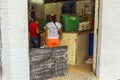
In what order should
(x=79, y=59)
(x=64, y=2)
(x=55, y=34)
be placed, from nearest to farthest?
(x=55, y=34)
(x=79, y=59)
(x=64, y=2)

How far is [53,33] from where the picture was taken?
292 inches

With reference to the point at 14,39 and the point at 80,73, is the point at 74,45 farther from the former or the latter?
the point at 14,39

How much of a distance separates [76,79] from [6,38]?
2156 mm

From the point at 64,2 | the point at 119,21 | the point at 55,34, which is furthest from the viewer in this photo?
the point at 64,2

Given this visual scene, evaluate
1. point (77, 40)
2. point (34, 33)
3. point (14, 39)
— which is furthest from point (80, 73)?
point (14, 39)

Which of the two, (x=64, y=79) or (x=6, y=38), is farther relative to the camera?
(x=64, y=79)

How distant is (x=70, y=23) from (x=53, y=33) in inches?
32.6

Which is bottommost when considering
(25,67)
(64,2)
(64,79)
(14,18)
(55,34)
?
(64,79)

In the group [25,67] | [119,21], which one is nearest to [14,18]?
[25,67]

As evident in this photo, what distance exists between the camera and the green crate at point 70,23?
788 centimetres

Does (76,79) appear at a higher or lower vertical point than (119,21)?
lower

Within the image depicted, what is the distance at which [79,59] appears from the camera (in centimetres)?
802

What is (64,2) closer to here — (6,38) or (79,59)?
(79,59)

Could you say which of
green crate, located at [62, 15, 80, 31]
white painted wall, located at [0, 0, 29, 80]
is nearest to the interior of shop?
green crate, located at [62, 15, 80, 31]
